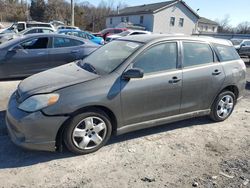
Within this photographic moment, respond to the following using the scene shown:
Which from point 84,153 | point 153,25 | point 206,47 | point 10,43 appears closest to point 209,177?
point 84,153

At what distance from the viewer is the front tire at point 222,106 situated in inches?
204

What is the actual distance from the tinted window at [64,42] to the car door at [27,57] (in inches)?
10.9

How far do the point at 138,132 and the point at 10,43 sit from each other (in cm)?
488

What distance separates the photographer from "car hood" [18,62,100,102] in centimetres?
368

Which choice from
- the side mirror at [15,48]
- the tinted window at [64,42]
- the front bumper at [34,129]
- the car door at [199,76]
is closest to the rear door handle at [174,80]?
the car door at [199,76]

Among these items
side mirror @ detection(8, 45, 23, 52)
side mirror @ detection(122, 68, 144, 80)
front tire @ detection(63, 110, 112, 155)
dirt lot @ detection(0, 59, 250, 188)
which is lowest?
dirt lot @ detection(0, 59, 250, 188)

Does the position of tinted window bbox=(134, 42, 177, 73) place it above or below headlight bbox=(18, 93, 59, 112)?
above

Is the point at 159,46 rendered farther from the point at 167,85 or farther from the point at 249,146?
the point at 249,146

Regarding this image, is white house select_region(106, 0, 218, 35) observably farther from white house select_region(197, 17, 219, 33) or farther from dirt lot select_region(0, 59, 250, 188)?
dirt lot select_region(0, 59, 250, 188)

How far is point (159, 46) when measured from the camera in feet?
14.4

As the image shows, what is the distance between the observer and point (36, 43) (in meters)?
7.75

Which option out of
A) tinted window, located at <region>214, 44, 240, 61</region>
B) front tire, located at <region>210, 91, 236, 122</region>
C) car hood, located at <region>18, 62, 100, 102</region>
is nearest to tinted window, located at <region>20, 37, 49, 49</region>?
car hood, located at <region>18, 62, 100, 102</region>

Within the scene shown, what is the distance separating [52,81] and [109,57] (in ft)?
3.48

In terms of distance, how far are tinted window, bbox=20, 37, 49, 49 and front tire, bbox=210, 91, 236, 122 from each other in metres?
5.11
